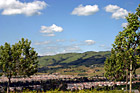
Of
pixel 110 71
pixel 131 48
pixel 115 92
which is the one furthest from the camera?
pixel 110 71

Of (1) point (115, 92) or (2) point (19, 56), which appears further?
(2) point (19, 56)

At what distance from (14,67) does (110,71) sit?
48.7 metres

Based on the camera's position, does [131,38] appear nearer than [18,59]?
Yes

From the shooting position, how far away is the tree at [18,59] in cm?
5456

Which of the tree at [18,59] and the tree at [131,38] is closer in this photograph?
the tree at [131,38]

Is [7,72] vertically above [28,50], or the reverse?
[28,50]

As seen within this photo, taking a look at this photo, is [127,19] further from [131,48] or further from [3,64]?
[3,64]

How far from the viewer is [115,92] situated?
30.1m

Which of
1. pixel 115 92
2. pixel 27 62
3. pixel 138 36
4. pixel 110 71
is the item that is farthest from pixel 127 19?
pixel 110 71

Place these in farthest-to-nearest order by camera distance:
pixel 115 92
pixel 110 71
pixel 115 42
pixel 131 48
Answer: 1. pixel 110 71
2. pixel 115 42
3. pixel 131 48
4. pixel 115 92

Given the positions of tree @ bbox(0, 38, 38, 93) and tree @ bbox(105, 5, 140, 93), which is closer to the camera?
tree @ bbox(105, 5, 140, 93)

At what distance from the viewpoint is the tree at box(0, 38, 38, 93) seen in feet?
179

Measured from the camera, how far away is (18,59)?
183 feet

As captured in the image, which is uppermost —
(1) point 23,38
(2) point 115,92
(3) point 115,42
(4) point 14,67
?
(1) point 23,38
